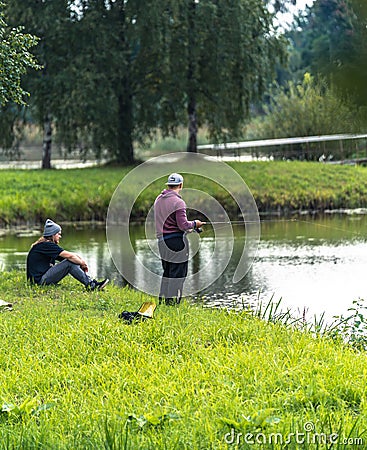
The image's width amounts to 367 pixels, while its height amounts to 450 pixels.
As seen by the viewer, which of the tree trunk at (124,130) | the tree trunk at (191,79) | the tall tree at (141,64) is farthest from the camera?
the tree trunk at (124,130)

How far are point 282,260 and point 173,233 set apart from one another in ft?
20.9

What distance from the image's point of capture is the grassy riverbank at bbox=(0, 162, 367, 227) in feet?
76.3

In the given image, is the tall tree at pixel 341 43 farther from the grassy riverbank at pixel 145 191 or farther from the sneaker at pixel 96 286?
the grassy riverbank at pixel 145 191

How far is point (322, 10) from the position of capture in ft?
8.24

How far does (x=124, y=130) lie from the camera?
2989 centimetres

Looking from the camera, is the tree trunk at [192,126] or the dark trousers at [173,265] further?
the tree trunk at [192,126]

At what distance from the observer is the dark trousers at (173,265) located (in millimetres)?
9398

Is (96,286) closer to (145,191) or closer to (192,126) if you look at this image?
(145,191)

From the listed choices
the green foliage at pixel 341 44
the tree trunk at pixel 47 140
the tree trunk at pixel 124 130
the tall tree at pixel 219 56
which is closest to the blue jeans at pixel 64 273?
the green foliage at pixel 341 44

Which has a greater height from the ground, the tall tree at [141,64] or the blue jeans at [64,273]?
the tall tree at [141,64]

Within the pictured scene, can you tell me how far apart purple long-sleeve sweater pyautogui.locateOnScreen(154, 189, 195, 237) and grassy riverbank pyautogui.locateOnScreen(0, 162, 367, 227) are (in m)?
13.8

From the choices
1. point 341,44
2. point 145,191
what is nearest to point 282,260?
point 145,191

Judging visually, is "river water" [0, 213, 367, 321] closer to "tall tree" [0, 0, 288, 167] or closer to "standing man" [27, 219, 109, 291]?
"standing man" [27, 219, 109, 291]

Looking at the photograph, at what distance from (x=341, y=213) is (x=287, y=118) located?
57.0 ft
